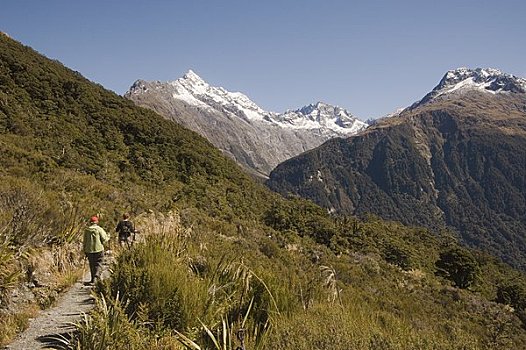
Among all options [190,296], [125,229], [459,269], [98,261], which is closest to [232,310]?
[190,296]

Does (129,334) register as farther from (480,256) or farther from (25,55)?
(480,256)

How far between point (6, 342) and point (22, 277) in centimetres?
180

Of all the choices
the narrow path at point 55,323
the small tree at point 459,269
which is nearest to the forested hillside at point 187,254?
the small tree at point 459,269

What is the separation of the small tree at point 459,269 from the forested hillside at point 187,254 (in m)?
0.13

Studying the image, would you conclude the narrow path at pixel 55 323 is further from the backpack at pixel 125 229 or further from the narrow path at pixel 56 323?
the backpack at pixel 125 229

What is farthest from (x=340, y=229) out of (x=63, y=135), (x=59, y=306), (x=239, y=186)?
(x=59, y=306)

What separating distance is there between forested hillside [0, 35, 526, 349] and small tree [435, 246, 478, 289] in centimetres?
13

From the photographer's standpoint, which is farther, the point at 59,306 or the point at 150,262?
the point at 59,306

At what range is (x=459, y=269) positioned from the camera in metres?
43.2

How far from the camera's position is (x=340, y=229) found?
1775 inches

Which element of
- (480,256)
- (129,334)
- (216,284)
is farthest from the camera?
(480,256)

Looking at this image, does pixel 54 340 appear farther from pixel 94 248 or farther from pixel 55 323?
Result: pixel 94 248

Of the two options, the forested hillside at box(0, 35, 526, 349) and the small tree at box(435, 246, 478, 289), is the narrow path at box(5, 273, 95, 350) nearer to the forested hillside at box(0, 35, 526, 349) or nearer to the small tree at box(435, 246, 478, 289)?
the forested hillside at box(0, 35, 526, 349)

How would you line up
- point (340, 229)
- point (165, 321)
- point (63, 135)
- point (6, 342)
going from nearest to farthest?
point (165, 321)
point (6, 342)
point (63, 135)
point (340, 229)
